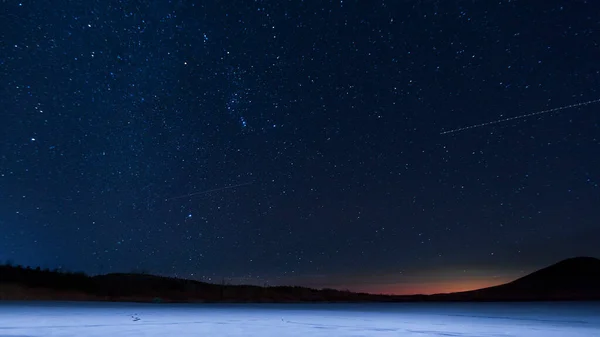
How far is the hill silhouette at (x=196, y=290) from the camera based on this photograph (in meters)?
→ 29.9

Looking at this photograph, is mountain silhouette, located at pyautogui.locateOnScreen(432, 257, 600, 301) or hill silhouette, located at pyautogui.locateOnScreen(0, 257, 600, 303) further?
mountain silhouette, located at pyautogui.locateOnScreen(432, 257, 600, 301)

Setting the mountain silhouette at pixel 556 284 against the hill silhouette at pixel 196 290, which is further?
the mountain silhouette at pixel 556 284

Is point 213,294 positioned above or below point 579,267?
below

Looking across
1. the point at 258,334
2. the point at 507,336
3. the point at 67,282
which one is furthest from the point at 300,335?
the point at 67,282

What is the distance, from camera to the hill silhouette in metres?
29.9

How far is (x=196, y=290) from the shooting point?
39.6 meters

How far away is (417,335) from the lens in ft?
24.6

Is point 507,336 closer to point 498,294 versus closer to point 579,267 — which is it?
point 498,294

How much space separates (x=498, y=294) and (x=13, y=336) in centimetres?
4980

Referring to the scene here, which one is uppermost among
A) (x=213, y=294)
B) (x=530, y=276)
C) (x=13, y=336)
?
(x=530, y=276)

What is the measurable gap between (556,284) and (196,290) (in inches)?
1502

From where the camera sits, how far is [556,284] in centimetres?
5872

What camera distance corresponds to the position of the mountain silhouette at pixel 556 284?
48562 mm

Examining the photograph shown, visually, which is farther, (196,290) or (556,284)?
(556,284)
